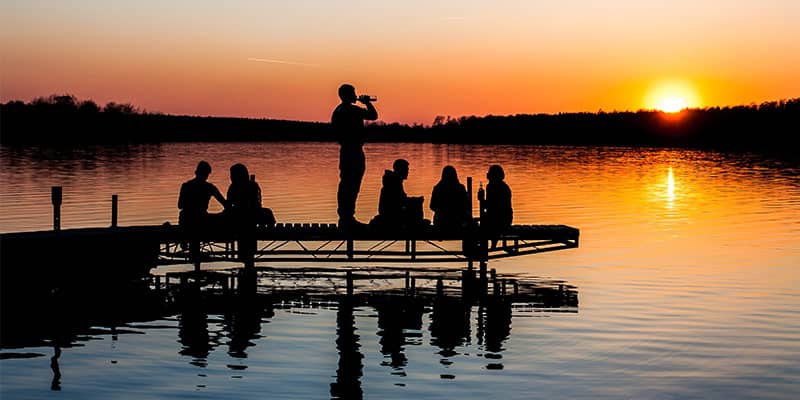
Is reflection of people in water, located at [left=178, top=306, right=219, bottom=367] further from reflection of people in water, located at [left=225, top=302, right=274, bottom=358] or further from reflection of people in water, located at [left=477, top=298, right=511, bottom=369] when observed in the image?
reflection of people in water, located at [left=477, top=298, right=511, bottom=369]

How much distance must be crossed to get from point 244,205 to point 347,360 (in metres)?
8.33

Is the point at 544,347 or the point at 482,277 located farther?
the point at 482,277

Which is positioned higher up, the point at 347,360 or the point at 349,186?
the point at 349,186

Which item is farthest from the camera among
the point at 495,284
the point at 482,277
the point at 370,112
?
the point at 482,277

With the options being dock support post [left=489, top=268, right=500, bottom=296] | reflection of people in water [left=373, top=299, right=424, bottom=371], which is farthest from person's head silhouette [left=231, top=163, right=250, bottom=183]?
dock support post [left=489, top=268, right=500, bottom=296]

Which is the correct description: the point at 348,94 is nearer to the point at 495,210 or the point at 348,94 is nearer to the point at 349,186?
the point at 349,186

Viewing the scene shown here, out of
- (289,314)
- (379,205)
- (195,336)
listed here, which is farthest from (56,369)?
(379,205)

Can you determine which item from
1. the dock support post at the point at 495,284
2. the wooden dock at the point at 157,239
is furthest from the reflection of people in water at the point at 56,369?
the dock support post at the point at 495,284

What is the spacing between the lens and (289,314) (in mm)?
18391

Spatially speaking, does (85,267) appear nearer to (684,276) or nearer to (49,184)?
(684,276)

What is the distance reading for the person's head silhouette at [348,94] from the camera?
21.1 meters

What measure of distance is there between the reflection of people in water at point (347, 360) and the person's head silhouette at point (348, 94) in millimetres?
4245

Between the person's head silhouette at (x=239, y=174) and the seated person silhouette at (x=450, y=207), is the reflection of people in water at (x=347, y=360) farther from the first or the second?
the person's head silhouette at (x=239, y=174)

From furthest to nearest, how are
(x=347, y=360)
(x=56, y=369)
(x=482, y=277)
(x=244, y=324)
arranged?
(x=482, y=277) → (x=244, y=324) → (x=347, y=360) → (x=56, y=369)
